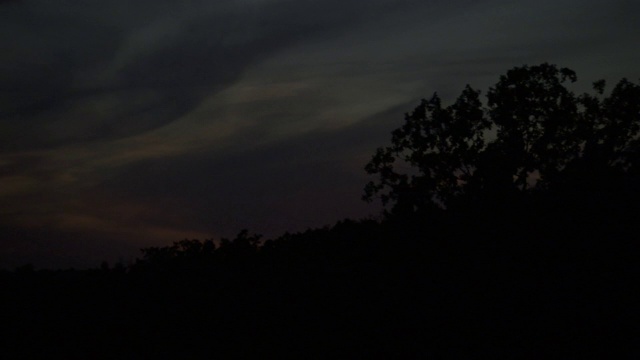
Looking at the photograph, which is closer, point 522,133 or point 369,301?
point 369,301

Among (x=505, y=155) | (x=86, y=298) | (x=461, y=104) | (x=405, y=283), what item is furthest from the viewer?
(x=461, y=104)

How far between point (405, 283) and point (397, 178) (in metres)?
30.6

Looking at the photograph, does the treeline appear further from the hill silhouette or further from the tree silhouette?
the tree silhouette

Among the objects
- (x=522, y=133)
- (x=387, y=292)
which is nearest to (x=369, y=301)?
(x=387, y=292)

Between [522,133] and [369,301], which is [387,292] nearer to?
[369,301]

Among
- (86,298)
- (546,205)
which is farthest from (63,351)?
(546,205)

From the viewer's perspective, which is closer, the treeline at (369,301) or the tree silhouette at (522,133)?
the treeline at (369,301)

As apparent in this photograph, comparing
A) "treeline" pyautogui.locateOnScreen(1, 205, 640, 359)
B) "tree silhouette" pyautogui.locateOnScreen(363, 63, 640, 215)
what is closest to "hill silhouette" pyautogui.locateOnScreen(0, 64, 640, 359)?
"treeline" pyautogui.locateOnScreen(1, 205, 640, 359)

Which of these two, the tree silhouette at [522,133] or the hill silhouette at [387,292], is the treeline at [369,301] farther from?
the tree silhouette at [522,133]

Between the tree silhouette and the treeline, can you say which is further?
the tree silhouette

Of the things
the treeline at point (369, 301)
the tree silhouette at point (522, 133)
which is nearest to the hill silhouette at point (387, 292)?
the treeline at point (369, 301)

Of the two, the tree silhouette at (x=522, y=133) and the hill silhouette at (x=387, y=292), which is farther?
the tree silhouette at (x=522, y=133)

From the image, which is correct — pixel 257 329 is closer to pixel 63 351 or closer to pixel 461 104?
pixel 63 351

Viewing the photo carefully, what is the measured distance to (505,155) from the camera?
42.1m
